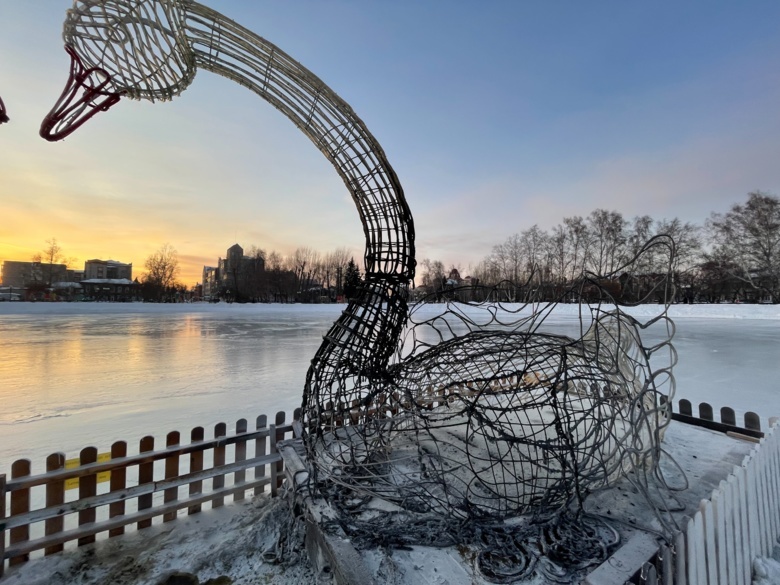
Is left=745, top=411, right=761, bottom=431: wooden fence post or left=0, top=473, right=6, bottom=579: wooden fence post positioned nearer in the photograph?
left=0, top=473, right=6, bottom=579: wooden fence post

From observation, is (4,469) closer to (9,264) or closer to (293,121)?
(293,121)

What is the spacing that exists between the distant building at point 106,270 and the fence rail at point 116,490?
90.7 metres

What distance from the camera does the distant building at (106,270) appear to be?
75.9 m

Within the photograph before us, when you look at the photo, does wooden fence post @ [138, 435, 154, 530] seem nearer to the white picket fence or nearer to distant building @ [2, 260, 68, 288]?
the white picket fence

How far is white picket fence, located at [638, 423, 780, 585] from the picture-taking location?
131cm

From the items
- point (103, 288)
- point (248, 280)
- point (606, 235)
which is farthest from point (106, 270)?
point (606, 235)

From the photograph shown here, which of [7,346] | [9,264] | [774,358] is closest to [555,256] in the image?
[774,358]

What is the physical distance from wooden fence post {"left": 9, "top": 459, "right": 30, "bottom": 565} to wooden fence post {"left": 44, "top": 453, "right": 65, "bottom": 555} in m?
0.08

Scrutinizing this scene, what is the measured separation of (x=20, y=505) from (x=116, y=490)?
416mm

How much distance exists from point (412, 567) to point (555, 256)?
37889 mm

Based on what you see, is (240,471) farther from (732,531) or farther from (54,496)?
(732,531)

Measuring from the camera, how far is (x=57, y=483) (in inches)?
80.9

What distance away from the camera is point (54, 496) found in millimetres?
2062

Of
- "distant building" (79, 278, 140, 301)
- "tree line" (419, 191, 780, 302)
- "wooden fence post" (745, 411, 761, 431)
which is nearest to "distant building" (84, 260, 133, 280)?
"distant building" (79, 278, 140, 301)
